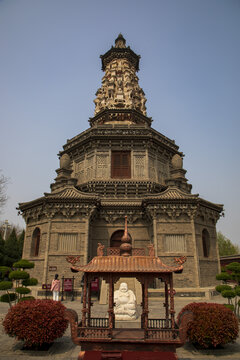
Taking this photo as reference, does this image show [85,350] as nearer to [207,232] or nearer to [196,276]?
[196,276]

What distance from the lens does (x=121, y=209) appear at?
2025 centimetres

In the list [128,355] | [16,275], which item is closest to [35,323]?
[128,355]

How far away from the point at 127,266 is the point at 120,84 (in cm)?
2692

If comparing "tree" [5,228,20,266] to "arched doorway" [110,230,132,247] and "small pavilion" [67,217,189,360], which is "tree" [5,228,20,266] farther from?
"small pavilion" [67,217,189,360]

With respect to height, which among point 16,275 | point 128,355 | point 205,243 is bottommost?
point 128,355

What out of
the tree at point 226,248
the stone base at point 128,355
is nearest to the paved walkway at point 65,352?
the stone base at point 128,355

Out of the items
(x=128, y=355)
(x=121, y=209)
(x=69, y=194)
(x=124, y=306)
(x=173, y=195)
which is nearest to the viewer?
(x=128, y=355)

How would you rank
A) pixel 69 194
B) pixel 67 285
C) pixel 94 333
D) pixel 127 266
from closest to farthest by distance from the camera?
pixel 94 333, pixel 127 266, pixel 67 285, pixel 69 194

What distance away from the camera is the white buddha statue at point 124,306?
437 inches

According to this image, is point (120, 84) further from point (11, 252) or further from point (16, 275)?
point (11, 252)

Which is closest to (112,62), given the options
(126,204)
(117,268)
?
(126,204)

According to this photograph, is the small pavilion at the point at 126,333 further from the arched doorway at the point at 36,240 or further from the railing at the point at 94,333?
the arched doorway at the point at 36,240

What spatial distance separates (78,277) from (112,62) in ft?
89.1

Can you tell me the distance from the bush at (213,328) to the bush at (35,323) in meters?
3.86
